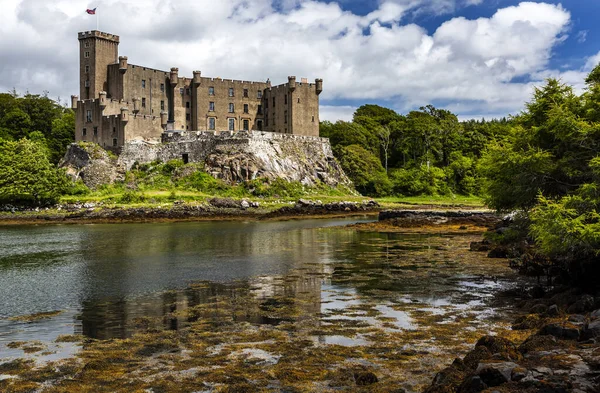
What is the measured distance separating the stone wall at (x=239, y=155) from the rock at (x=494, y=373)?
63.8 metres

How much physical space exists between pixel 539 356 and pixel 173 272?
17.5 meters

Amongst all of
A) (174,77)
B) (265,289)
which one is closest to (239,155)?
(174,77)

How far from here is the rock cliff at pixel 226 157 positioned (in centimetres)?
7088

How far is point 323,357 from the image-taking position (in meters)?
12.1

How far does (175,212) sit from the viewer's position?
189ft

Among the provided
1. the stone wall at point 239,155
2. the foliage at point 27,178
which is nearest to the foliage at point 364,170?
the stone wall at point 239,155

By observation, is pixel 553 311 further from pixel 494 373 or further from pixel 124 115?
pixel 124 115

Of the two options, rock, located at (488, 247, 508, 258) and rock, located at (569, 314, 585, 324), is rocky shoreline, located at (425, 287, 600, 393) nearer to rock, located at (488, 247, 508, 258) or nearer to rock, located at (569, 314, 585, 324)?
rock, located at (569, 314, 585, 324)

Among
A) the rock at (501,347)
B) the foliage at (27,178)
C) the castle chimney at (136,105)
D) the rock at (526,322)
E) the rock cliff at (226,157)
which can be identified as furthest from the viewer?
the castle chimney at (136,105)

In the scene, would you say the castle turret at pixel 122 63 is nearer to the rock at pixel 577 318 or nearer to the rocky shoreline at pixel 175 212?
the rocky shoreline at pixel 175 212

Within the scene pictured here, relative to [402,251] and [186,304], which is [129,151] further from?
[186,304]

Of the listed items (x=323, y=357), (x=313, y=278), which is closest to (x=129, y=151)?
(x=313, y=278)

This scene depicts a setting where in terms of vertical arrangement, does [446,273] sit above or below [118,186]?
below

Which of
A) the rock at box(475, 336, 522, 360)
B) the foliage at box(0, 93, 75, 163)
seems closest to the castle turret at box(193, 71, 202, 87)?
the foliage at box(0, 93, 75, 163)
